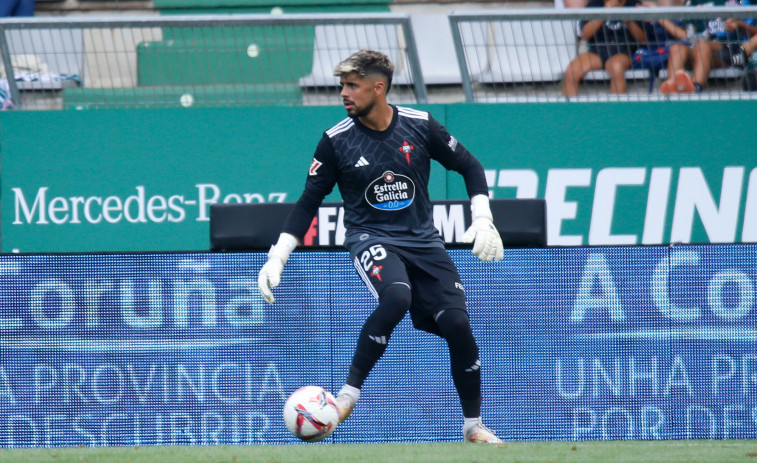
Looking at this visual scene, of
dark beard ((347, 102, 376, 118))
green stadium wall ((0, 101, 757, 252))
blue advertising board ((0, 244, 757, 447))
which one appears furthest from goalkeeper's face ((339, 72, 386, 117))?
green stadium wall ((0, 101, 757, 252))

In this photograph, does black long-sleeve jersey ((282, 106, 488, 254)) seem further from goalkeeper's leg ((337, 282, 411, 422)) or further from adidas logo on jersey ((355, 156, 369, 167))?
goalkeeper's leg ((337, 282, 411, 422))

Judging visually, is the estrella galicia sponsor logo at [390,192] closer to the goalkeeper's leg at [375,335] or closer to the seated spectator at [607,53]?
the goalkeeper's leg at [375,335]

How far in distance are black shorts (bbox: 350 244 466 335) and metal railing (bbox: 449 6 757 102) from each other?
350cm

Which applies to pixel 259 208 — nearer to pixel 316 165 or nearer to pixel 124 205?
pixel 316 165

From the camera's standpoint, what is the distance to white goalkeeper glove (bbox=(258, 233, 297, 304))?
5238 mm

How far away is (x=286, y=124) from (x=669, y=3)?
3.81 meters

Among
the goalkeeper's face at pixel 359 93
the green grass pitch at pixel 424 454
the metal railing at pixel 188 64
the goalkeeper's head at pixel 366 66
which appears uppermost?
the metal railing at pixel 188 64

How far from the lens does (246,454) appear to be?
482 cm

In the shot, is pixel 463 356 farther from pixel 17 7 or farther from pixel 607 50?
pixel 17 7

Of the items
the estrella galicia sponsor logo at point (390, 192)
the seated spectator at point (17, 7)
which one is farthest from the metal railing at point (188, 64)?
the estrella galicia sponsor logo at point (390, 192)

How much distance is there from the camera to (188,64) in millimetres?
8766

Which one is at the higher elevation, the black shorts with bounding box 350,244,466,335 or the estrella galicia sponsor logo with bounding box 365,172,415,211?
the estrella galicia sponsor logo with bounding box 365,172,415,211

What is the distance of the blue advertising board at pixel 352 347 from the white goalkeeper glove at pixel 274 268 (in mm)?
958

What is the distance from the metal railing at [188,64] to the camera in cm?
866
